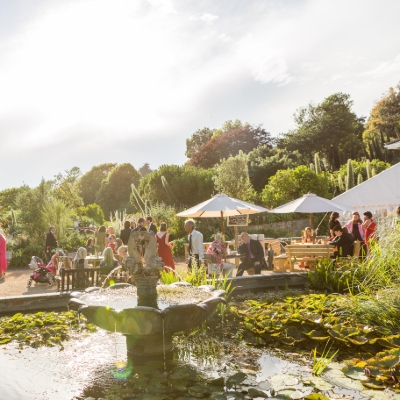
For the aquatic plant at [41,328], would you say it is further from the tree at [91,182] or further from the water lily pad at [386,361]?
the tree at [91,182]

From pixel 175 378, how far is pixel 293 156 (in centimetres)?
3236

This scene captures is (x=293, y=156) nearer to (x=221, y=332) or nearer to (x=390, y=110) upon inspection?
(x=390, y=110)

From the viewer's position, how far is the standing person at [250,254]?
8.90 meters

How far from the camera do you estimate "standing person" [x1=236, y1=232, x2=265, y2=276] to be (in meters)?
8.90

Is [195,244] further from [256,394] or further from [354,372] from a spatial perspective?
[256,394]

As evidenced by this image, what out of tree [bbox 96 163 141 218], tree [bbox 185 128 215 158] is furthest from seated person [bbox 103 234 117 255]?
tree [bbox 185 128 215 158]

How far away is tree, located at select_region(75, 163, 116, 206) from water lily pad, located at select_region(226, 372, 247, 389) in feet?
179

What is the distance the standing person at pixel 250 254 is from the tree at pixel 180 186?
1789cm

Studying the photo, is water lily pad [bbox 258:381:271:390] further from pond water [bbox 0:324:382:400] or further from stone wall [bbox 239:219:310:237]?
stone wall [bbox 239:219:310:237]

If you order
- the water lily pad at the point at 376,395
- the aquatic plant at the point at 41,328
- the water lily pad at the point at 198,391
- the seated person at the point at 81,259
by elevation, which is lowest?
the water lily pad at the point at 376,395

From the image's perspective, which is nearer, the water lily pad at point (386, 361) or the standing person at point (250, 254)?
the water lily pad at point (386, 361)

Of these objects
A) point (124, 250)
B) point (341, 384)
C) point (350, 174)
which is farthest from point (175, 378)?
point (350, 174)

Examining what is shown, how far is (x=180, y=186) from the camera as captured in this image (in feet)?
93.0

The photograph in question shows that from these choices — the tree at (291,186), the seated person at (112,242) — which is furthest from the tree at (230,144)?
the seated person at (112,242)
